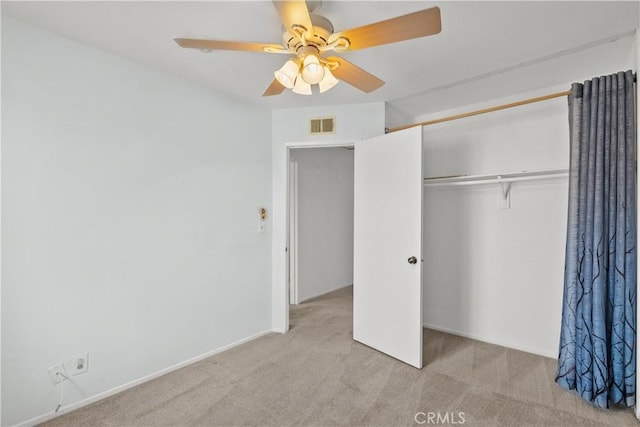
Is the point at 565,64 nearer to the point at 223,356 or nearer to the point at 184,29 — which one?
the point at 184,29

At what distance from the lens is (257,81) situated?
262 centimetres

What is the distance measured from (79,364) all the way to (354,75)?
8.10ft

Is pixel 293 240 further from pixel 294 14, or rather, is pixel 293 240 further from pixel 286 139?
pixel 294 14

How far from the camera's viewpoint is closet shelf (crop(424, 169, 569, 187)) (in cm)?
262

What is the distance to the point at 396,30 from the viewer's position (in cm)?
139

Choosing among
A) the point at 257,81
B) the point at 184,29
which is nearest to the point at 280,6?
the point at 184,29

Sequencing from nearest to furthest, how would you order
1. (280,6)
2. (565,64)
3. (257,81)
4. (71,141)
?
(280,6) → (71,141) → (565,64) → (257,81)

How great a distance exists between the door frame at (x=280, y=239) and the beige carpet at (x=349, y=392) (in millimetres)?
399

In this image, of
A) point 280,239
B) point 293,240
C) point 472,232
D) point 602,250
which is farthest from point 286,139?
point 602,250

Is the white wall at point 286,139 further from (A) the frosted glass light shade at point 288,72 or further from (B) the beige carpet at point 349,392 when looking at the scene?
(A) the frosted glass light shade at point 288,72

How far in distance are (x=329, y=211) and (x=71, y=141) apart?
352 cm

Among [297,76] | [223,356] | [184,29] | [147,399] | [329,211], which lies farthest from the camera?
[329,211]

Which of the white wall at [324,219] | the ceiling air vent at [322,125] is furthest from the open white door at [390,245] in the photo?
the white wall at [324,219]

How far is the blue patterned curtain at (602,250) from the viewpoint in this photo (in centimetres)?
200
